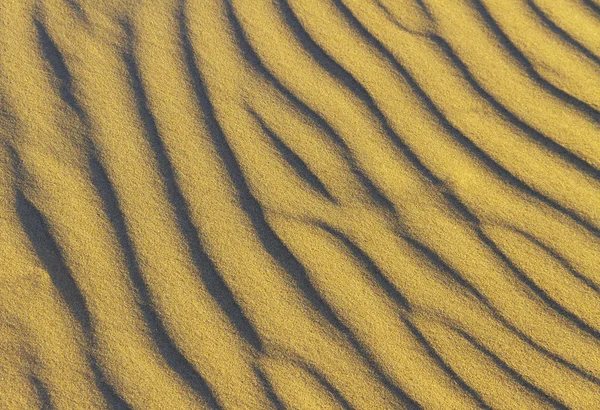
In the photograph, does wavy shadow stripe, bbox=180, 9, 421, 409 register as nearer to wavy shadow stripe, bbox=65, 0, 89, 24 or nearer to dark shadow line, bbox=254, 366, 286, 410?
dark shadow line, bbox=254, 366, 286, 410

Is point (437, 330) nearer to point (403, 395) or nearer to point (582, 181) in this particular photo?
point (403, 395)

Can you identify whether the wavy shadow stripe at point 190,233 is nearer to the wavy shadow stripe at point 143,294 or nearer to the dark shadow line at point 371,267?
the wavy shadow stripe at point 143,294

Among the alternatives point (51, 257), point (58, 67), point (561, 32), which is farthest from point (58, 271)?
point (561, 32)

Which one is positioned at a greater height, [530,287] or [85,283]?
[85,283]

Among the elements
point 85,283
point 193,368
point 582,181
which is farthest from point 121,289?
point 582,181

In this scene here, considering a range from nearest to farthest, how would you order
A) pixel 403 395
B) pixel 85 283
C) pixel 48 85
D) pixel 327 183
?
pixel 403 395
pixel 85 283
pixel 327 183
pixel 48 85

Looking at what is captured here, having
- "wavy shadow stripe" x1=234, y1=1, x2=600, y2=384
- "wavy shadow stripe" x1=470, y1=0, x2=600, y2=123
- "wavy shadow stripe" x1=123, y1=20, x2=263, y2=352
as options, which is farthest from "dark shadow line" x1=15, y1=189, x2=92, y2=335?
"wavy shadow stripe" x1=470, y1=0, x2=600, y2=123

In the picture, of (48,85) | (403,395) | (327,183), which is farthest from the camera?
(48,85)

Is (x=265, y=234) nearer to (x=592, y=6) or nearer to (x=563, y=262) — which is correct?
(x=563, y=262)

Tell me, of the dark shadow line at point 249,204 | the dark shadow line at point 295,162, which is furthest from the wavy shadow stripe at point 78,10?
the dark shadow line at point 295,162
